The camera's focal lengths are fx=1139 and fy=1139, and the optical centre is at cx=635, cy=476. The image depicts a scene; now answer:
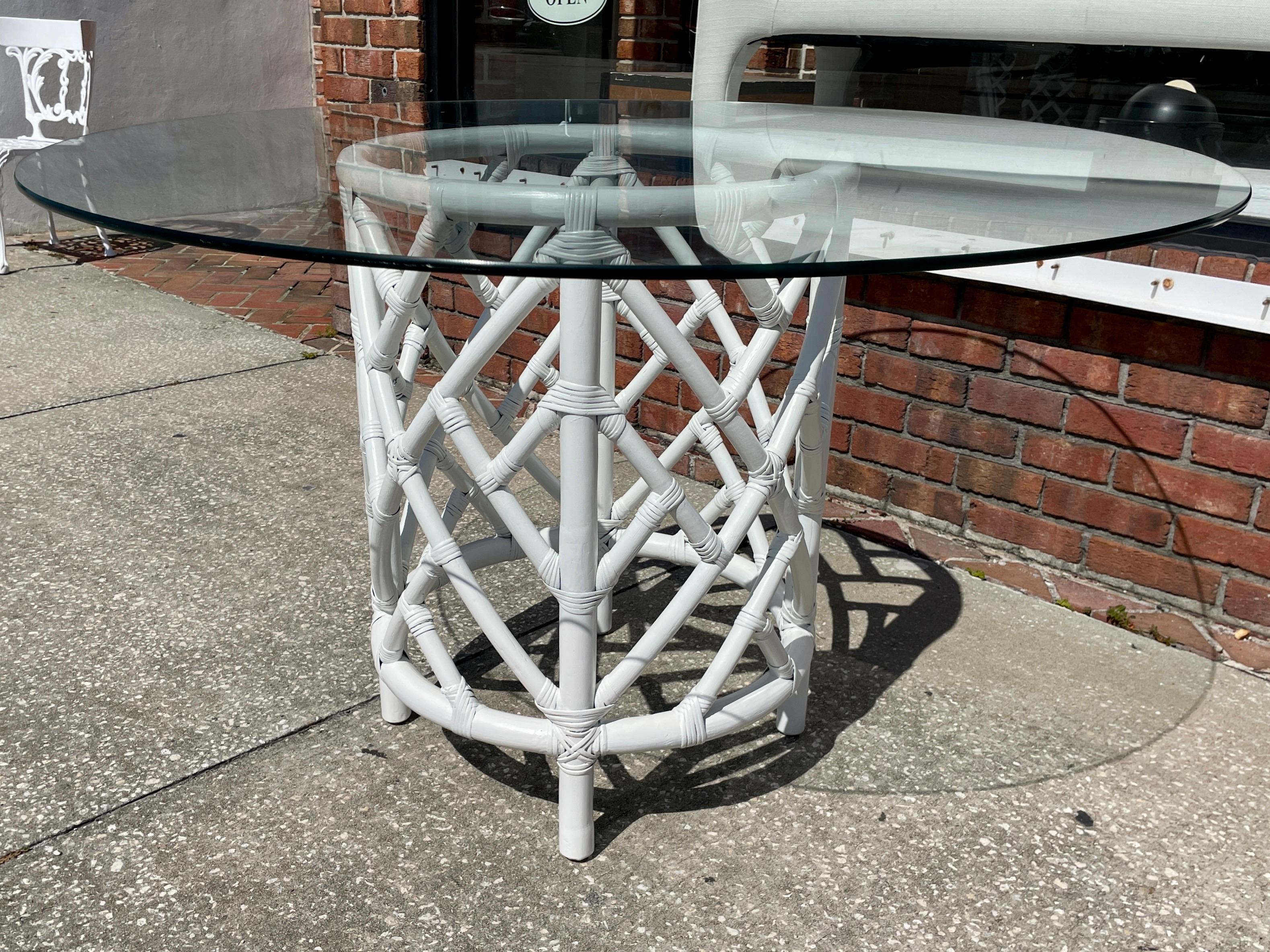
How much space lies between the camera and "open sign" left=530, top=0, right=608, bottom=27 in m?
3.28

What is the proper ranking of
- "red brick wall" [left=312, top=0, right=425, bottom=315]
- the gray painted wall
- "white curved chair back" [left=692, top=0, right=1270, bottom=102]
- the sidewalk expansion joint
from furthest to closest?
1. the gray painted wall
2. "red brick wall" [left=312, top=0, right=425, bottom=315]
3. the sidewalk expansion joint
4. "white curved chair back" [left=692, top=0, right=1270, bottom=102]

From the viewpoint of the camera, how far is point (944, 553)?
2.72 meters

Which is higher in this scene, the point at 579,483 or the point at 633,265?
the point at 633,265

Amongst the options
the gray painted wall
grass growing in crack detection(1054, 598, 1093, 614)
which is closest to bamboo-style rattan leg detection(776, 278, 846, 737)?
grass growing in crack detection(1054, 598, 1093, 614)

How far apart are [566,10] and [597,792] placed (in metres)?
2.38

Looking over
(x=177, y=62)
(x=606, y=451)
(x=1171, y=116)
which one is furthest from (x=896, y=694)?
(x=177, y=62)

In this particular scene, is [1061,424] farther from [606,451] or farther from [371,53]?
[371,53]

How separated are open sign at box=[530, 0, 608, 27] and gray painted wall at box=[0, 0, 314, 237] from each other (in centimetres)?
355

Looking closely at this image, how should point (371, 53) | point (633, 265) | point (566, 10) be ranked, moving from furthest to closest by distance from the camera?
point (371, 53), point (566, 10), point (633, 265)

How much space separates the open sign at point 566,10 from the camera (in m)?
3.28

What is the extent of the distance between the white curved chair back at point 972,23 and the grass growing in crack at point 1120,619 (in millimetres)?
1138

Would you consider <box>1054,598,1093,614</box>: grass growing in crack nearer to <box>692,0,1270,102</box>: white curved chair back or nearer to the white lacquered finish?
the white lacquered finish

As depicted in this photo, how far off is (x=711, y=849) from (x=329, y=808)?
60 centimetres

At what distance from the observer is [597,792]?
6.11ft
